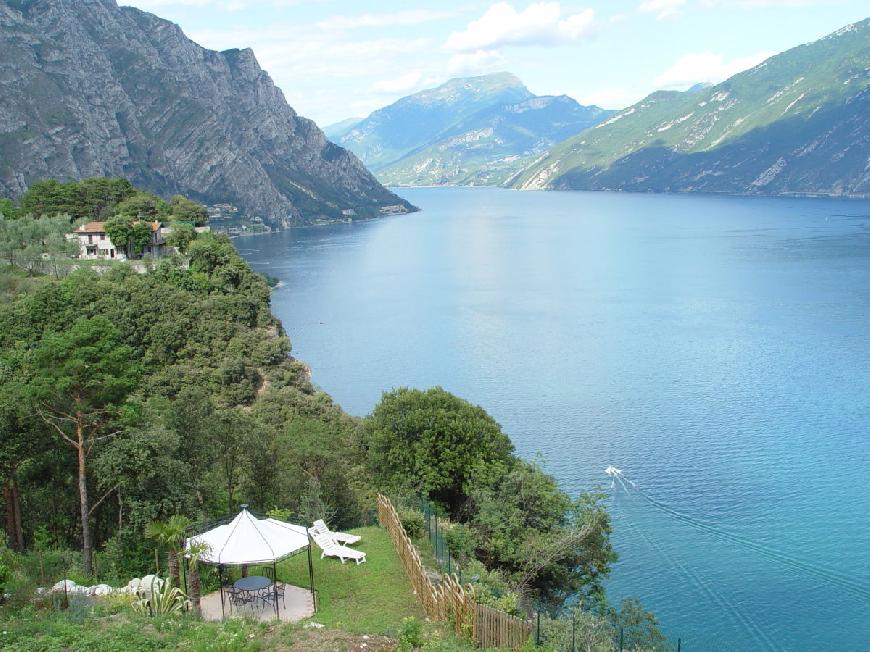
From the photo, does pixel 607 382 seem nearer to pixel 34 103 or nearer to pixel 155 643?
pixel 155 643

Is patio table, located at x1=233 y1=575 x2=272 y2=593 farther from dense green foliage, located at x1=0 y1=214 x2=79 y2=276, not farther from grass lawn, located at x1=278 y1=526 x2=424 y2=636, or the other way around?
dense green foliage, located at x1=0 y1=214 x2=79 y2=276

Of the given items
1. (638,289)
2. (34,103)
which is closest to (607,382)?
(638,289)

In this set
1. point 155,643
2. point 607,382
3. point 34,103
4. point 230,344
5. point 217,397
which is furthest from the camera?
point 34,103

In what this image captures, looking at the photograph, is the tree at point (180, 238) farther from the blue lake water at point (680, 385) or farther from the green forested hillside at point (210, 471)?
the green forested hillside at point (210, 471)

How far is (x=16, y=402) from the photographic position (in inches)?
958

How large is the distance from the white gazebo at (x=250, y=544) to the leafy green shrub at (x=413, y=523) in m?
4.71

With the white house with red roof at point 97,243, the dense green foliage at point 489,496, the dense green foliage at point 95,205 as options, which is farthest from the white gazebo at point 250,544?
the dense green foliage at point 95,205

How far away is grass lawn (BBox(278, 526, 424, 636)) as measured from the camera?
1892 centimetres

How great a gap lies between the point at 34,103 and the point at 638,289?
482 feet

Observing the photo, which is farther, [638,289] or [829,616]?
[638,289]

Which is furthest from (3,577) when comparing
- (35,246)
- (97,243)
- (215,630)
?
(97,243)

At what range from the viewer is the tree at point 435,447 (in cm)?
3350

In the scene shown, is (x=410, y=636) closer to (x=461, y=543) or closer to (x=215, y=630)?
(x=215, y=630)

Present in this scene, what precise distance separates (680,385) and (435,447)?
40.4 meters
